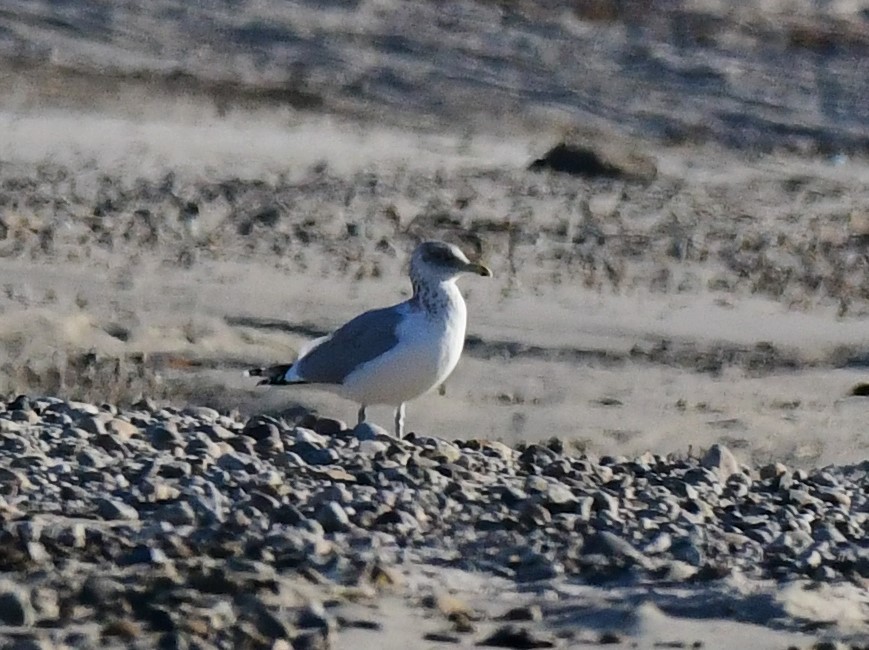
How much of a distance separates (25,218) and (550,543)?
664cm

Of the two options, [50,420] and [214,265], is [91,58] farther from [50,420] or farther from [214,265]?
[50,420]

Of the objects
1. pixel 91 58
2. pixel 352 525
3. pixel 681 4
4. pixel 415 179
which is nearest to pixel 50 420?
pixel 352 525

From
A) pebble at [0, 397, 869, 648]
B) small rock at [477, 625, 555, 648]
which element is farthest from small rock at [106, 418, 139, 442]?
small rock at [477, 625, 555, 648]

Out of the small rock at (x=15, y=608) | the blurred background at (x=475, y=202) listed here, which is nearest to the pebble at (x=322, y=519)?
the small rock at (x=15, y=608)

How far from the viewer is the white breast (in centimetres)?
896

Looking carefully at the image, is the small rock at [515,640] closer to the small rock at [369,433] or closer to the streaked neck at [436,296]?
the small rock at [369,433]

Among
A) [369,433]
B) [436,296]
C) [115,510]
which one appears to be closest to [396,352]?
[436,296]

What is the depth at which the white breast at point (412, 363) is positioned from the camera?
8961mm

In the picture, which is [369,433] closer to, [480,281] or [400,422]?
[400,422]

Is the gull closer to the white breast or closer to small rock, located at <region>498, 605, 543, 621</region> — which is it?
the white breast

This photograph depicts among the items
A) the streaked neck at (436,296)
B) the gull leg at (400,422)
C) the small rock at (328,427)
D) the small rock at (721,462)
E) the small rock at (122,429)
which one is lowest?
the gull leg at (400,422)

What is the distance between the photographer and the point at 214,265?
40.0 feet

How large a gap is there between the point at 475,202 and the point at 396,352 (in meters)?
5.78

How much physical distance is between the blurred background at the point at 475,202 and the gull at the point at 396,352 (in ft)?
1.81
